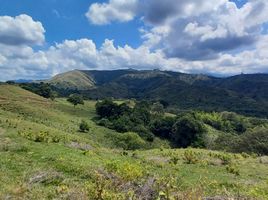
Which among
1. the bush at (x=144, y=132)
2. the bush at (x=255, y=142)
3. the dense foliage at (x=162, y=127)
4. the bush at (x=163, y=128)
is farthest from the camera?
the bush at (x=163, y=128)

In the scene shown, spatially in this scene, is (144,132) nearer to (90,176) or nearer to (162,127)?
(162,127)

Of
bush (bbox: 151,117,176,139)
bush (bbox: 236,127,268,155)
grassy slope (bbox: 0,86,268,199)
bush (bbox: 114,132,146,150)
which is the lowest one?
bush (bbox: 151,117,176,139)

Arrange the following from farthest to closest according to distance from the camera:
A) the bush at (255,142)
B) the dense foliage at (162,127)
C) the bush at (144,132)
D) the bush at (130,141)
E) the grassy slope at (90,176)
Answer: the bush at (144,132), the dense foliage at (162,127), the bush at (130,141), the bush at (255,142), the grassy slope at (90,176)

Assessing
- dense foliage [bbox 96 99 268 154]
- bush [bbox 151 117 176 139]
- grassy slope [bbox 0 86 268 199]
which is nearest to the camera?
grassy slope [bbox 0 86 268 199]

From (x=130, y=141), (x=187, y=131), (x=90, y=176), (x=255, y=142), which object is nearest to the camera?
(x=90, y=176)

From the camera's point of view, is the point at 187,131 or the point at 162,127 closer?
the point at 187,131

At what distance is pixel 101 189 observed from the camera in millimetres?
12406

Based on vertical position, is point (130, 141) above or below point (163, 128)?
above

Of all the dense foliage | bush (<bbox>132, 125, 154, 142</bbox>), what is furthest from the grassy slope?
bush (<bbox>132, 125, 154, 142</bbox>)

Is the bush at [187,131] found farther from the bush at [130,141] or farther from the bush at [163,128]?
the bush at [130,141]

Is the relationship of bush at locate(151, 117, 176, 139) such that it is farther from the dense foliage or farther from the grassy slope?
the grassy slope

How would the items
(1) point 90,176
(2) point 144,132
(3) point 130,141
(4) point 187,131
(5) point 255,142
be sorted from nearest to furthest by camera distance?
(1) point 90,176
(5) point 255,142
(3) point 130,141
(2) point 144,132
(4) point 187,131

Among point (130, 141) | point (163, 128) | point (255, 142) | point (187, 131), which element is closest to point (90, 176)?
point (255, 142)

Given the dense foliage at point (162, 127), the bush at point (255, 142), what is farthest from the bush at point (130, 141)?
the bush at point (255, 142)
